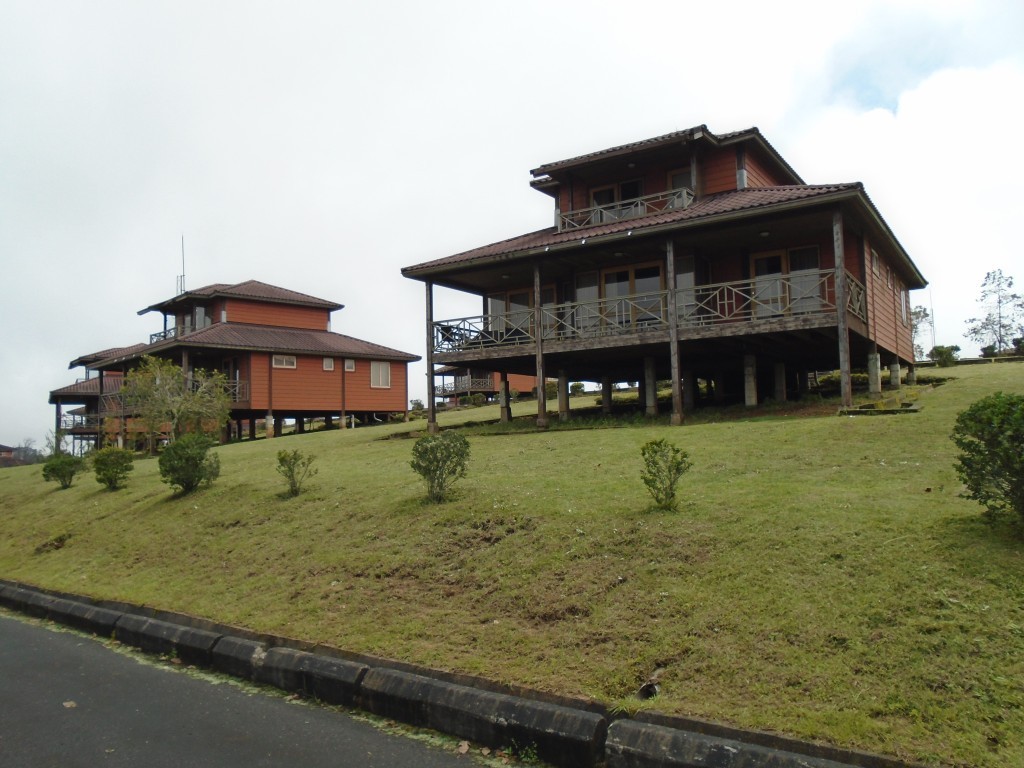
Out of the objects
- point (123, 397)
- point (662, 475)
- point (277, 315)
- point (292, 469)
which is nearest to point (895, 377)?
point (662, 475)

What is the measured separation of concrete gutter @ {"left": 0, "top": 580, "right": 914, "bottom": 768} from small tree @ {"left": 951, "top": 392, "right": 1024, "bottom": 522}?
10.1 ft

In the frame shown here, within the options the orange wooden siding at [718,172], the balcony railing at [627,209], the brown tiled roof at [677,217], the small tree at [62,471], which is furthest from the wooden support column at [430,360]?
the small tree at [62,471]

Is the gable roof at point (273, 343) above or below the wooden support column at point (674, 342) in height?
above

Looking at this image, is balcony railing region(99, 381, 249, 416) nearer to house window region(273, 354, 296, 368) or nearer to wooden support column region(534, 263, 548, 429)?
house window region(273, 354, 296, 368)

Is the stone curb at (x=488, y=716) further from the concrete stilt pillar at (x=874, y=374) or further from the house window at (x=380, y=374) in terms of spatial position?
the house window at (x=380, y=374)

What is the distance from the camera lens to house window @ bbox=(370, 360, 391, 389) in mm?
38656

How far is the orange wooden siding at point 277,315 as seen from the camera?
36750mm

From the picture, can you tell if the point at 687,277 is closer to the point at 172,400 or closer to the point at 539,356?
the point at 539,356

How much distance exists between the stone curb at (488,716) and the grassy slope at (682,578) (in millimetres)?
246

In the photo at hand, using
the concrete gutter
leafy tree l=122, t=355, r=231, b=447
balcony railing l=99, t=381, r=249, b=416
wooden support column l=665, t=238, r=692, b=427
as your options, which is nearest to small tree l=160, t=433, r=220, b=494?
the concrete gutter

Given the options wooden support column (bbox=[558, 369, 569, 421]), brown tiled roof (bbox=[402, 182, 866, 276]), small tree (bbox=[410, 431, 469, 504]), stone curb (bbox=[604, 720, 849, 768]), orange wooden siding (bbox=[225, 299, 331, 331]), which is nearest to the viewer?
stone curb (bbox=[604, 720, 849, 768])

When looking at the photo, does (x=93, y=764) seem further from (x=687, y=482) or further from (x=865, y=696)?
(x=687, y=482)

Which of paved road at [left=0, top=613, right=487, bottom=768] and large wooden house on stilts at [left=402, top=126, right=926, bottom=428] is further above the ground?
large wooden house on stilts at [left=402, top=126, right=926, bottom=428]

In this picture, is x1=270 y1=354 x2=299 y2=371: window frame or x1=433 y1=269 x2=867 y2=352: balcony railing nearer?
x1=433 y1=269 x2=867 y2=352: balcony railing
